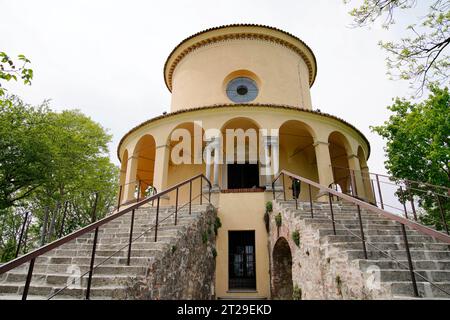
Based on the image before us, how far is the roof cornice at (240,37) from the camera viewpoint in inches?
603

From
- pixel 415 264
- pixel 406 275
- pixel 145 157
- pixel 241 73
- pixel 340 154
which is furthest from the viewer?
pixel 145 157

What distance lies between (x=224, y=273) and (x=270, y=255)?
5.63 ft

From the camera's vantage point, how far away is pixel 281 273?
9297 mm

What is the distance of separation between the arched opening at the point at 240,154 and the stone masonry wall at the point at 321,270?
5.42 metres

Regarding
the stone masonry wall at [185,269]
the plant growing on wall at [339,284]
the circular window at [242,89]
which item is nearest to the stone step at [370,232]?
the plant growing on wall at [339,284]

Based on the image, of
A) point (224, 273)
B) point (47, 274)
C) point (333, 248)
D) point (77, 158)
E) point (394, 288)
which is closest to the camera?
point (394, 288)

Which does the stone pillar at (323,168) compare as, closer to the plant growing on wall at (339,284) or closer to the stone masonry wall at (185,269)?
the stone masonry wall at (185,269)

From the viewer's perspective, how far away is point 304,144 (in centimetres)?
1486

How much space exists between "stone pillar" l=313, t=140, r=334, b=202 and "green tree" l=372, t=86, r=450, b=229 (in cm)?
608

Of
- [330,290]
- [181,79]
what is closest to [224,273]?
[330,290]

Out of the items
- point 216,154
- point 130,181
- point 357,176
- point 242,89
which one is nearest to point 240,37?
point 242,89

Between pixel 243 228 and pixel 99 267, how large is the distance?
5996 millimetres

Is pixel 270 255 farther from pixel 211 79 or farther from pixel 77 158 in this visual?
pixel 77 158

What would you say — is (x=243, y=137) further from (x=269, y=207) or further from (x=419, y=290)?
(x=419, y=290)
